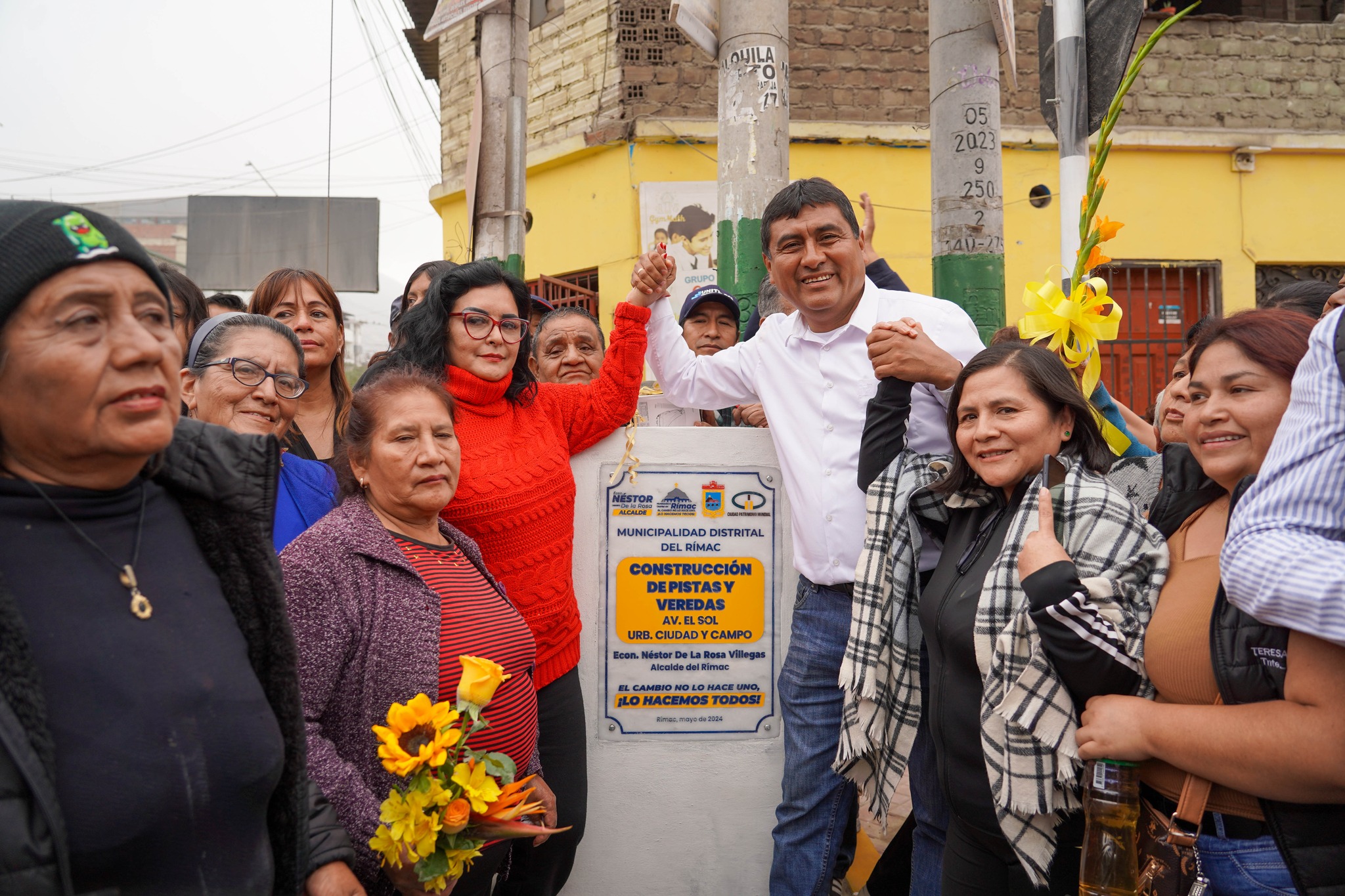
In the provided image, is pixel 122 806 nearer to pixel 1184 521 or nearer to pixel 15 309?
pixel 15 309

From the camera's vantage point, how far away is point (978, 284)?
5.01m

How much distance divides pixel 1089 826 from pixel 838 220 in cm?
181

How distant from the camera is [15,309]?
4.04 ft

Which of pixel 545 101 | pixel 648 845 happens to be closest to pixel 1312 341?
pixel 648 845

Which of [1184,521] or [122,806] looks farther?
[1184,521]

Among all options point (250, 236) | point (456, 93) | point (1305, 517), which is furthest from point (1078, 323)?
point (250, 236)

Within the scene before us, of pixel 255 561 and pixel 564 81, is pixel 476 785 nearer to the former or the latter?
pixel 255 561

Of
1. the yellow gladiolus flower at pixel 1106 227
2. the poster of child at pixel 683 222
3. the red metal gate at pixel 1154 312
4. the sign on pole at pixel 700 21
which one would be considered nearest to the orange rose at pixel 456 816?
the yellow gladiolus flower at pixel 1106 227

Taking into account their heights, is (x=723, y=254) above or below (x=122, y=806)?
above

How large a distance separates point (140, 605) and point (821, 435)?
1.98 m

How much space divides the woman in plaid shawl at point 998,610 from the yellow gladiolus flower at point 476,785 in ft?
3.52

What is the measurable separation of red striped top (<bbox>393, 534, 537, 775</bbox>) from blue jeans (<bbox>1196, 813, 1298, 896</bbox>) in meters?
1.53

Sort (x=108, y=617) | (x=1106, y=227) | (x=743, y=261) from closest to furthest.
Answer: (x=108, y=617)
(x=1106, y=227)
(x=743, y=261)

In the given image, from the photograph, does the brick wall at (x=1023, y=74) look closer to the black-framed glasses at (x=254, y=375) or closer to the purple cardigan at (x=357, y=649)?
the black-framed glasses at (x=254, y=375)
